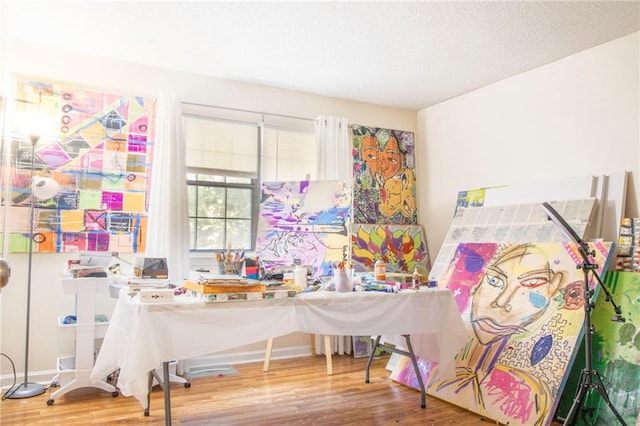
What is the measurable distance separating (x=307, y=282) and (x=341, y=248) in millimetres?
837

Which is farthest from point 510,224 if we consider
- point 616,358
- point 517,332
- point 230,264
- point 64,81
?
point 64,81

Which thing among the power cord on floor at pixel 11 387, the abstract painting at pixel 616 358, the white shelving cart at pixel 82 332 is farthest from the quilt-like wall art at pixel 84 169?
the abstract painting at pixel 616 358

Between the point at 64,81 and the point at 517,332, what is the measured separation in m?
3.95

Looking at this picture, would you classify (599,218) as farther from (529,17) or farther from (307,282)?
(307,282)

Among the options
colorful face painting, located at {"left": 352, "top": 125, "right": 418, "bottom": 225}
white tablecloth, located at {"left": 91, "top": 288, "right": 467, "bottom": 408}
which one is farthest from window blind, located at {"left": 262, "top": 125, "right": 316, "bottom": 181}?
white tablecloth, located at {"left": 91, "top": 288, "right": 467, "bottom": 408}

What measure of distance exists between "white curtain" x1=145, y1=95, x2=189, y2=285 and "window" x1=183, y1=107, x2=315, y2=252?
188 millimetres

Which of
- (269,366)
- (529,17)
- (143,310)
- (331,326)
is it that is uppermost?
(529,17)

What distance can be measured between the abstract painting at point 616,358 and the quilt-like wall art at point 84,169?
3.45 meters

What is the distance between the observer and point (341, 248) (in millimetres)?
3625

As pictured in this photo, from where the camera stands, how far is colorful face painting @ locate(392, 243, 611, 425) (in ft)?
9.05

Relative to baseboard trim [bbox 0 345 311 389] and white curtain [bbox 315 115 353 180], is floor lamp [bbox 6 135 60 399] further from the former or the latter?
white curtain [bbox 315 115 353 180]

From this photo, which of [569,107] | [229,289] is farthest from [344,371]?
[569,107]

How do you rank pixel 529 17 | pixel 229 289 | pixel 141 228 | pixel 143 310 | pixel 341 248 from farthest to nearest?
pixel 141 228, pixel 341 248, pixel 529 17, pixel 229 289, pixel 143 310

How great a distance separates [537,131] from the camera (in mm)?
3973
